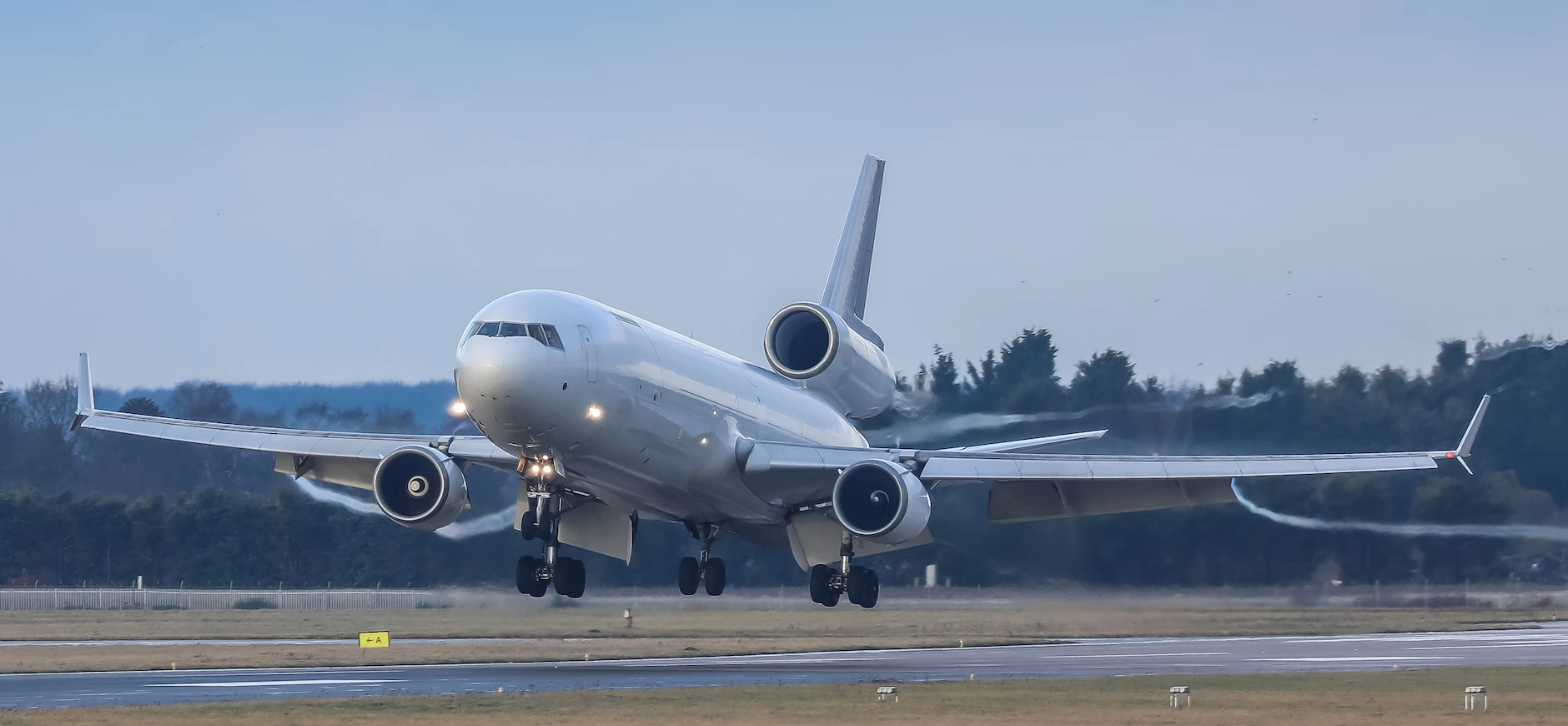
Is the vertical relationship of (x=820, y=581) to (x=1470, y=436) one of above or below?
below

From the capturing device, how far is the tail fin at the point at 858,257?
132ft

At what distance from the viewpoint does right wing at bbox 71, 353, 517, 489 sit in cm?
3045

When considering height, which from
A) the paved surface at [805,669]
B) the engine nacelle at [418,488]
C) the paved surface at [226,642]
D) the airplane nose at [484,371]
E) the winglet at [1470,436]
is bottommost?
the paved surface at [805,669]

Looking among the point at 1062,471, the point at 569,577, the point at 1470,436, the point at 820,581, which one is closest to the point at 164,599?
the point at 569,577

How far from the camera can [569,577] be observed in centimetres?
3103

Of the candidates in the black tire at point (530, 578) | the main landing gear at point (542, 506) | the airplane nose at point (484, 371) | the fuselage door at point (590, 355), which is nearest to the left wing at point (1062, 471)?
the main landing gear at point (542, 506)

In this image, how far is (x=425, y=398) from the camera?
57.4 metres

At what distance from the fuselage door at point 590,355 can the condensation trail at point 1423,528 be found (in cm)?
2219

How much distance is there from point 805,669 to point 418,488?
28.0 ft

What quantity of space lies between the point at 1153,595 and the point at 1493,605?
1176 cm

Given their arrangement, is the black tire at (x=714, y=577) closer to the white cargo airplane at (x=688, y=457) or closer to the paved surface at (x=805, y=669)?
the white cargo airplane at (x=688, y=457)

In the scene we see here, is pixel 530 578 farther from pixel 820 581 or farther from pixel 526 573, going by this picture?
pixel 820 581

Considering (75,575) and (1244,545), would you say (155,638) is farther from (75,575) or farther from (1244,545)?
(1244,545)

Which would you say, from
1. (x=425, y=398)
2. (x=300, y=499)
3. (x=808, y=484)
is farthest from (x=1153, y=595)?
(x=425, y=398)
